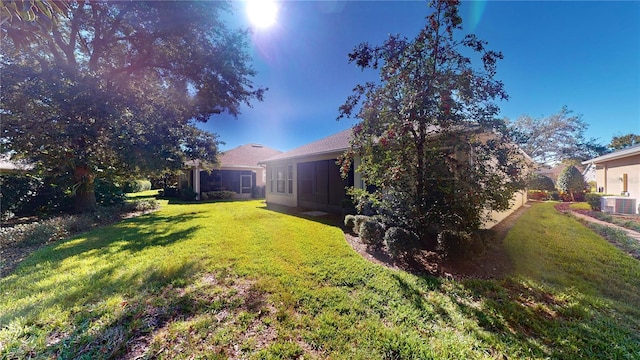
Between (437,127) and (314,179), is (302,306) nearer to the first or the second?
(437,127)

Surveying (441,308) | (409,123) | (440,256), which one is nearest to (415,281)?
(441,308)

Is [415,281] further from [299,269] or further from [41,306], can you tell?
[41,306]

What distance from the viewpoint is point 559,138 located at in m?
25.3

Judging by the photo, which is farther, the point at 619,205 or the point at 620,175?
the point at 620,175

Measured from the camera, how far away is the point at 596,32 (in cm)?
675

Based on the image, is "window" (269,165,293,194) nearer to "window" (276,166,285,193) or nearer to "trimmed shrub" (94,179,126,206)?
"window" (276,166,285,193)

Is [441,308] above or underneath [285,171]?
underneath

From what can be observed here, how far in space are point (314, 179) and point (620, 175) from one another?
53.1 ft

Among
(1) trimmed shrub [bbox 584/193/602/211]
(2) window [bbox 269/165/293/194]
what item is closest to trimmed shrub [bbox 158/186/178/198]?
(2) window [bbox 269/165/293/194]

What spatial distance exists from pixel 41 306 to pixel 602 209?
19035 mm

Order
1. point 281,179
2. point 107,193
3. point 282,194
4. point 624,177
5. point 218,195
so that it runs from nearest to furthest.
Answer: point 624,177 → point 107,193 → point 282,194 → point 281,179 → point 218,195

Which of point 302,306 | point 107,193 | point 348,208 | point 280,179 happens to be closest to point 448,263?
point 302,306

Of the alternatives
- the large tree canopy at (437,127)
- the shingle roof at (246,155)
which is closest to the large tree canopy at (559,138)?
the large tree canopy at (437,127)

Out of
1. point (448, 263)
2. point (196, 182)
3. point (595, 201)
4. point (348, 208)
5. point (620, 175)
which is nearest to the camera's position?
point (448, 263)
